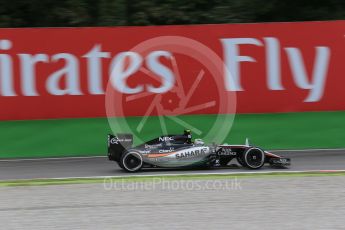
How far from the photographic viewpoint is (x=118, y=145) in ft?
35.1

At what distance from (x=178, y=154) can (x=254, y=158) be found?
4.32ft

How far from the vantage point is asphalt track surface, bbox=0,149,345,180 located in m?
10.9

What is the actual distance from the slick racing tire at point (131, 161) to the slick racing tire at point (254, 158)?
178cm

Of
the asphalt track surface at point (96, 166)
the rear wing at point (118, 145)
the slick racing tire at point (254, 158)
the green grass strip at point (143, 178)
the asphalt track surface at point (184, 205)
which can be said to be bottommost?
the asphalt track surface at point (184, 205)

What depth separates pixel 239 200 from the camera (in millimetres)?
8180

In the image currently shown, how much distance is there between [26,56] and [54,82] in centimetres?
80

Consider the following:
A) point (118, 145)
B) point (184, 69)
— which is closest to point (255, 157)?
point (118, 145)

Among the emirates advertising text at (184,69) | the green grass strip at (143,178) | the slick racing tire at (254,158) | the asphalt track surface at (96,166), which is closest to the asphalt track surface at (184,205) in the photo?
the green grass strip at (143,178)

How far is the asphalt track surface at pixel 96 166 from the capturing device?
1085cm

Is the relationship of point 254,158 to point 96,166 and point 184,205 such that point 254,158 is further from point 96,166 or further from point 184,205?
point 184,205

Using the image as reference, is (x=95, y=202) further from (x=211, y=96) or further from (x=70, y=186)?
(x=211, y=96)

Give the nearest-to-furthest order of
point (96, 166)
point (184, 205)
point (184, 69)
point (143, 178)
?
1. point (184, 205)
2. point (143, 178)
3. point (96, 166)
4. point (184, 69)

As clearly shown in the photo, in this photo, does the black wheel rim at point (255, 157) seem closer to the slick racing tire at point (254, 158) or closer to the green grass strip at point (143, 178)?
the slick racing tire at point (254, 158)

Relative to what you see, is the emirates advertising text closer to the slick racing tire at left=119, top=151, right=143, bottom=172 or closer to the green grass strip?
the slick racing tire at left=119, top=151, right=143, bottom=172
